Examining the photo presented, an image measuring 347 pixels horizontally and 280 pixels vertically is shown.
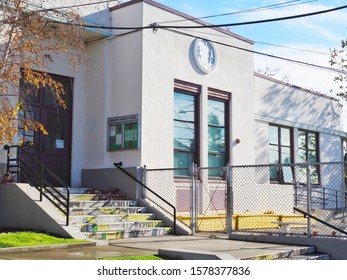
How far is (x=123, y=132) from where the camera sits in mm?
15461

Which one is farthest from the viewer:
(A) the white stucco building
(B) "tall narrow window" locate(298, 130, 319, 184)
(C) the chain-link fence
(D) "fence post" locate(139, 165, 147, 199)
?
(B) "tall narrow window" locate(298, 130, 319, 184)

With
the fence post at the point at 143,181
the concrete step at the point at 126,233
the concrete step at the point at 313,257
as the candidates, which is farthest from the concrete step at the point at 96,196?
the concrete step at the point at 313,257

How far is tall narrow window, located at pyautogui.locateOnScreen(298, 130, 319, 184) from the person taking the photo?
23.5 meters

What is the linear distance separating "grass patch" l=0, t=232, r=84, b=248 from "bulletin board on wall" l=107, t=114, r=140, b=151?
4721 mm

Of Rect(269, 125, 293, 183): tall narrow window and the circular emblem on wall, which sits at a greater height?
the circular emblem on wall

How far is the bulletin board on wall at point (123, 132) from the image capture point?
1515 cm

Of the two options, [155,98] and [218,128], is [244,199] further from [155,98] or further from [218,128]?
[155,98]

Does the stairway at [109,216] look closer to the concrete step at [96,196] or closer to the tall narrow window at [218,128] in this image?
the concrete step at [96,196]

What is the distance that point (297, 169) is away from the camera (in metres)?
22.9

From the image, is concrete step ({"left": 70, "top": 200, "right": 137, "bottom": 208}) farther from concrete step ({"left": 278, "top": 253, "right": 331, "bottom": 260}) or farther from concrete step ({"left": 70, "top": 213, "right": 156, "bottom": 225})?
concrete step ({"left": 278, "top": 253, "right": 331, "bottom": 260})

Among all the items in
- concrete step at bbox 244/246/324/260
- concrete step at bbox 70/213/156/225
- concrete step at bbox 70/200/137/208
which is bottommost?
concrete step at bbox 244/246/324/260

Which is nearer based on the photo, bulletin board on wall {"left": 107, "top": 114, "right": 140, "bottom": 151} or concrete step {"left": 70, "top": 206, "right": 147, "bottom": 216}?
concrete step {"left": 70, "top": 206, "right": 147, "bottom": 216}

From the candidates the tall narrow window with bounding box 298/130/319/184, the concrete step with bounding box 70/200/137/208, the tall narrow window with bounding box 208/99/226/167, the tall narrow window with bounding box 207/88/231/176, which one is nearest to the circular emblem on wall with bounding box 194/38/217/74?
the tall narrow window with bounding box 207/88/231/176
